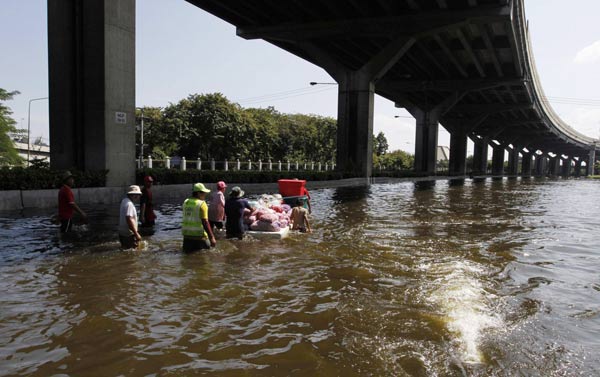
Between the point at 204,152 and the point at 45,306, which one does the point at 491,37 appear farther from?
the point at 45,306

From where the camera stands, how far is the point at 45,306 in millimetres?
6094

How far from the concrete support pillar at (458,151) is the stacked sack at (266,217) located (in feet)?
249

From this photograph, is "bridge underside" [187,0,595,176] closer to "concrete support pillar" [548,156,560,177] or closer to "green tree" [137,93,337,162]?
"green tree" [137,93,337,162]

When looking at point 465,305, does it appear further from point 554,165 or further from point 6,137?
point 554,165

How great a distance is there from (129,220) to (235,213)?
Result: 2.72 m

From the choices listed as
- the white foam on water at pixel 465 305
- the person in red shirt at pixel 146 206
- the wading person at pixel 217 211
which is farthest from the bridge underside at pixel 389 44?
the white foam on water at pixel 465 305

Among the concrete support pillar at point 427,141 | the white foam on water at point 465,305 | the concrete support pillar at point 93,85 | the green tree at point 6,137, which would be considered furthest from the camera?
the concrete support pillar at point 427,141

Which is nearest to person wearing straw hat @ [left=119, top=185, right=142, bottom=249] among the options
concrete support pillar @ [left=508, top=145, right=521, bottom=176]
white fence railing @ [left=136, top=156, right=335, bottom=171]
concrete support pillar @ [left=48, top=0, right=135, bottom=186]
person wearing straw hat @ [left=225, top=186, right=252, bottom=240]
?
person wearing straw hat @ [left=225, top=186, right=252, bottom=240]

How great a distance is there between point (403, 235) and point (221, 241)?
5184 millimetres

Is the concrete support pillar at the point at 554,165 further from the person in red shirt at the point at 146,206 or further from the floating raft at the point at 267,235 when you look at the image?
the person in red shirt at the point at 146,206

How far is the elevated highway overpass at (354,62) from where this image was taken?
20906 mm

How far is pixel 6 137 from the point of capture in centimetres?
3384

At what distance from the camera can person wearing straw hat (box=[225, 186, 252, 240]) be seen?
11.2 meters

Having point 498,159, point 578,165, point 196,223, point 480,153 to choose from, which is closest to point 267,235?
point 196,223
